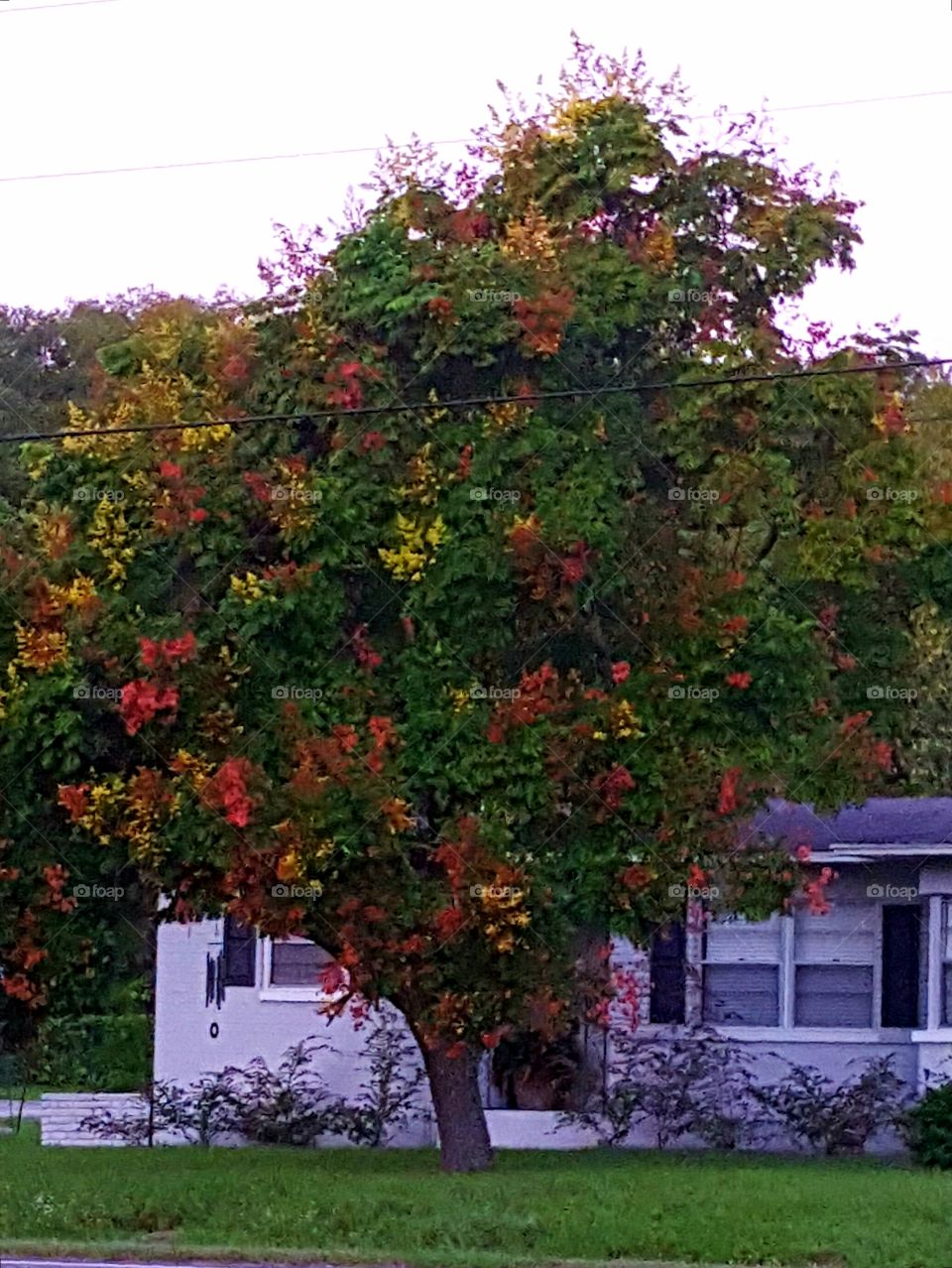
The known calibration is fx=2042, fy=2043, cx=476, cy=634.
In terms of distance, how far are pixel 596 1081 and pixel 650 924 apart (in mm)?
5910

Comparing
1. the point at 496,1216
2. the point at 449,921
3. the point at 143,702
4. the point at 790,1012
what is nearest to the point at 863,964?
the point at 790,1012

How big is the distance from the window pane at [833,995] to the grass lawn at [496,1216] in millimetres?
4316

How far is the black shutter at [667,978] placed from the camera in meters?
22.6

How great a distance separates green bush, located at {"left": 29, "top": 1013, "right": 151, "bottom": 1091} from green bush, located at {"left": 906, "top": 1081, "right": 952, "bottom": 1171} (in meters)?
14.3

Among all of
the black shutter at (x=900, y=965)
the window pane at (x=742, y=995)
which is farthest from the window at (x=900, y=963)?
the window pane at (x=742, y=995)

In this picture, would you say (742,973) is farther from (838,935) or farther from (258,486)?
(258,486)

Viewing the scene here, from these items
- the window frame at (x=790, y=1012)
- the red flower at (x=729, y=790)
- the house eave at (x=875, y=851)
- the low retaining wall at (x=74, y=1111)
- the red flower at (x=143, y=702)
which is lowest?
the low retaining wall at (x=74, y=1111)

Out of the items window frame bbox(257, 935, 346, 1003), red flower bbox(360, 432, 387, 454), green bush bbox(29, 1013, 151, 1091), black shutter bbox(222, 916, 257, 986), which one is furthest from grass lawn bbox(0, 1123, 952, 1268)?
green bush bbox(29, 1013, 151, 1091)

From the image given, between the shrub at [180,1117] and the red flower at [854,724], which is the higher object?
the red flower at [854,724]

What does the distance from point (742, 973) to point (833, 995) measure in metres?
1.01

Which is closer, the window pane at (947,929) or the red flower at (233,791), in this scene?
the red flower at (233,791)

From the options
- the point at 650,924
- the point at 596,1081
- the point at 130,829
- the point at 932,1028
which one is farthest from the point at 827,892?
the point at 130,829

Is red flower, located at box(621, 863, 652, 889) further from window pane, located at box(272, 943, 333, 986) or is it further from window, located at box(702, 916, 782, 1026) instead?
window pane, located at box(272, 943, 333, 986)

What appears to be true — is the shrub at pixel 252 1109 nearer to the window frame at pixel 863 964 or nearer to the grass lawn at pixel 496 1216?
the grass lawn at pixel 496 1216
